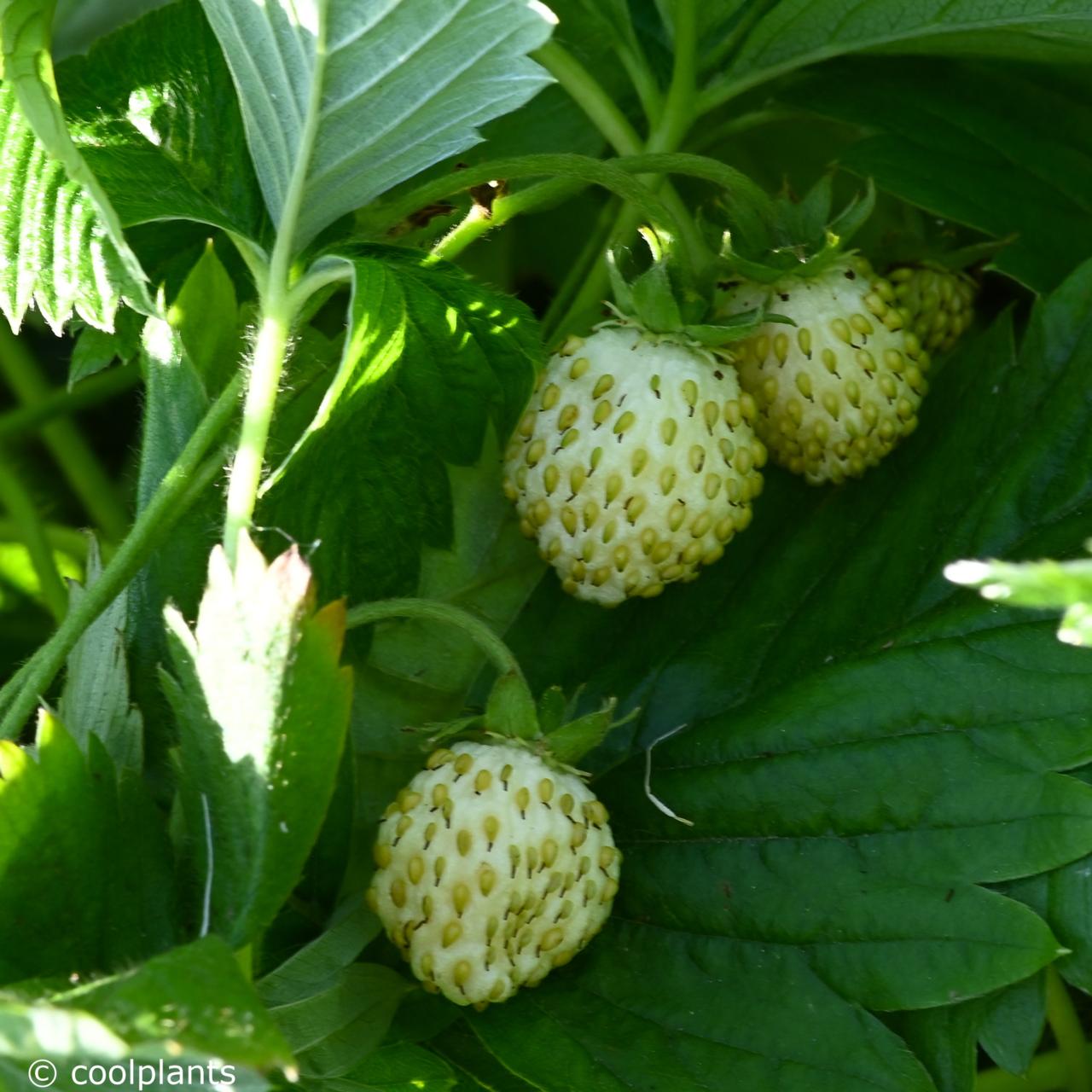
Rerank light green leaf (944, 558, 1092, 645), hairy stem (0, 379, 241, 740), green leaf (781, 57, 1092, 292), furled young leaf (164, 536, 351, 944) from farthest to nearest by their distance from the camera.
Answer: green leaf (781, 57, 1092, 292) < hairy stem (0, 379, 241, 740) < furled young leaf (164, 536, 351, 944) < light green leaf (944, 558, 1092, 645)

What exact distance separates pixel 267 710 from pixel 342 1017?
189mm

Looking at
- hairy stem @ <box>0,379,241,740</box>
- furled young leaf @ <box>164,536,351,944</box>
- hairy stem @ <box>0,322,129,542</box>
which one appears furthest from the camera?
hairy stem @ <box>0,322,129,542</box>

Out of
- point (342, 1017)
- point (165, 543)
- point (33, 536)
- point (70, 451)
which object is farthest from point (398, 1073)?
point (70, 451)

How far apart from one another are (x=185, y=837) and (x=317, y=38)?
0.36 meters

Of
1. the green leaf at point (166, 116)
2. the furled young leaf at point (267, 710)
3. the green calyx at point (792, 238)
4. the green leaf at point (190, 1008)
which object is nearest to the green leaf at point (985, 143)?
the green calyx at point (792, 238)

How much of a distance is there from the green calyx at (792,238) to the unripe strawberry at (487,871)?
27 cm

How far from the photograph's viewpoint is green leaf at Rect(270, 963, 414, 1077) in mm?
593

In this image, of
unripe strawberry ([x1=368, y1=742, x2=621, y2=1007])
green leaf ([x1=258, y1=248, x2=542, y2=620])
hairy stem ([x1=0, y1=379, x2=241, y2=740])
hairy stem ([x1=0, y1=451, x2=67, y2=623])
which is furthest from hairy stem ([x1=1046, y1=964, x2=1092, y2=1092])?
hairy stem ([x1=0, y1=451, x2=67, y2=623])

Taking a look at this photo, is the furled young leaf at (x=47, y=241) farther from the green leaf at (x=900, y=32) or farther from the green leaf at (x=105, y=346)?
the green leaf at (x=900, y=32)

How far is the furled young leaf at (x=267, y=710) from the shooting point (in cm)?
50

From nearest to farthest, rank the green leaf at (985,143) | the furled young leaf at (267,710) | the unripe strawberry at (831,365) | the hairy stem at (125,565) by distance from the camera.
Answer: the furled young leaf at (267,710)
the hairy stem at (125,565)
the unripe strawberry at (831,365)
the green leaf at (985,143)

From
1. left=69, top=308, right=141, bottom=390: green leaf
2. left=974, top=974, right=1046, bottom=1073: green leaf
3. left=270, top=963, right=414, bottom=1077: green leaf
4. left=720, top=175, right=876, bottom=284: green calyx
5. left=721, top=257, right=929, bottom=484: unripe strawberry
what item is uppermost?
left=69, top=308, right=141, bottom=390: green leaf

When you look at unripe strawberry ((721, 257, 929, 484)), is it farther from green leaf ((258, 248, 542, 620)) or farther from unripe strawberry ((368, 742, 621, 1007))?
unripe strawberry ((368, 742, 621, 1007))

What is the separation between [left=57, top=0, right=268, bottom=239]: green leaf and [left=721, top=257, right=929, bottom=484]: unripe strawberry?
0.87 ft
